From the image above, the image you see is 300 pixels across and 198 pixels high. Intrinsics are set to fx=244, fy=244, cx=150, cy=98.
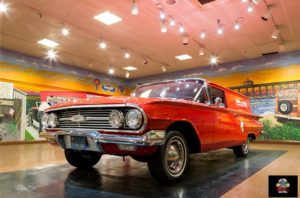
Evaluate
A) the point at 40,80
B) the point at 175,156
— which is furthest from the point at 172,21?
the point at 40,80

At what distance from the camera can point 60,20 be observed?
622 centimetres

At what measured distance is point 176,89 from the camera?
3.56 meters

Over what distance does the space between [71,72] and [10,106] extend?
295 cm

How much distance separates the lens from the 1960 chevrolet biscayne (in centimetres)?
232

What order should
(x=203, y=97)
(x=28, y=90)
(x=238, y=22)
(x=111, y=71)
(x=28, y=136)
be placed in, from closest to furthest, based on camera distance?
1. (x=203, y=97)
2. (x=238, y=22)
3. (x=28, y=136)
4. (x=28, y=90)
5. (x=111, y=71)

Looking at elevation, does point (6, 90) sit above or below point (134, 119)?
above

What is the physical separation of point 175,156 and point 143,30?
4888mm

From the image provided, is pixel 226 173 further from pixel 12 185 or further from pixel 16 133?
pixel 16 133

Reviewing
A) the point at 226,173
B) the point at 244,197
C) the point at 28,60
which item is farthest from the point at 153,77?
the point at 244,197

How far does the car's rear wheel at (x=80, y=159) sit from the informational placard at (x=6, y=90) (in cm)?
624

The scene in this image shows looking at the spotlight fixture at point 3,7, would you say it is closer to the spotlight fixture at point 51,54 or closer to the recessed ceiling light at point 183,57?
the spotlight fixture at point 51,54

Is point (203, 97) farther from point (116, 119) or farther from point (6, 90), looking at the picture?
point (6, 90)

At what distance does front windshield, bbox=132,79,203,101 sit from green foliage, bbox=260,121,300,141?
6840 millimetres

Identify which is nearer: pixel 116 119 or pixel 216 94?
pixel 116 119
